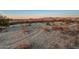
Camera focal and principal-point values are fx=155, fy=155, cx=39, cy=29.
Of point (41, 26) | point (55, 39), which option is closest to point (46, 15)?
point (41, 26)

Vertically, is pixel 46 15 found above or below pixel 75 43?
above

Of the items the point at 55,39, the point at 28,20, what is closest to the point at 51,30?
the point at 55,39

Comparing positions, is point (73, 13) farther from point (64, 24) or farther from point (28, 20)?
point (28, 20)

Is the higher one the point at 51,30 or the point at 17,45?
the point at 51,30
